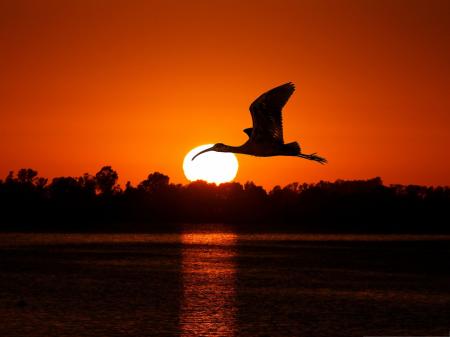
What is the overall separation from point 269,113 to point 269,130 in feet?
2.47

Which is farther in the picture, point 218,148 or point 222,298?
point 222,298

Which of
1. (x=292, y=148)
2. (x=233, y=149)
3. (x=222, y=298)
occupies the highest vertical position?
(x=233, y=149)

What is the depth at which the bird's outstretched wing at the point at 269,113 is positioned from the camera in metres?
24.1

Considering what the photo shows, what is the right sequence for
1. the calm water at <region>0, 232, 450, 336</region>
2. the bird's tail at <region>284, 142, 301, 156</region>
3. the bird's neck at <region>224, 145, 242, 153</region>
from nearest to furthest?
the bird's tail at <region>284, 142, 301, 156</region>, the bird's neck at <region>224, 145, 242, 153</region>, the calm water at <region>0, 232, 450, 336</region>

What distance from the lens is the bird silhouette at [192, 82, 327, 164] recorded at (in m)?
24.2

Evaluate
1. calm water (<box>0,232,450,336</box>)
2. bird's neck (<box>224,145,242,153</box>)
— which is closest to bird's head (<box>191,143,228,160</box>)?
bird's neck (<box>224,145,242,153</box>)

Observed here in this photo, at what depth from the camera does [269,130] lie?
2556cm

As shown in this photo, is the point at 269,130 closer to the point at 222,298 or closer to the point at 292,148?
the point at 292,148

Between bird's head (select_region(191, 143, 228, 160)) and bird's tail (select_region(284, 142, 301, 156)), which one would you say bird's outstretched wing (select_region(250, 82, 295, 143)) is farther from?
bird's head (select_region(191, 143, 228, 160))

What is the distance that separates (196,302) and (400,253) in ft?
197

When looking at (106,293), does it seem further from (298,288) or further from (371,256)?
(371,256)

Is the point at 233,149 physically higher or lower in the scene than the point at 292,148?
higher

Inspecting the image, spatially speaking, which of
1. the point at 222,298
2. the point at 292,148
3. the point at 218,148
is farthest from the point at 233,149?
the point at 222,298

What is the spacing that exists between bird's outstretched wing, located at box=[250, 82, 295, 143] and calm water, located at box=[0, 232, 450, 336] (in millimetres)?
12682
